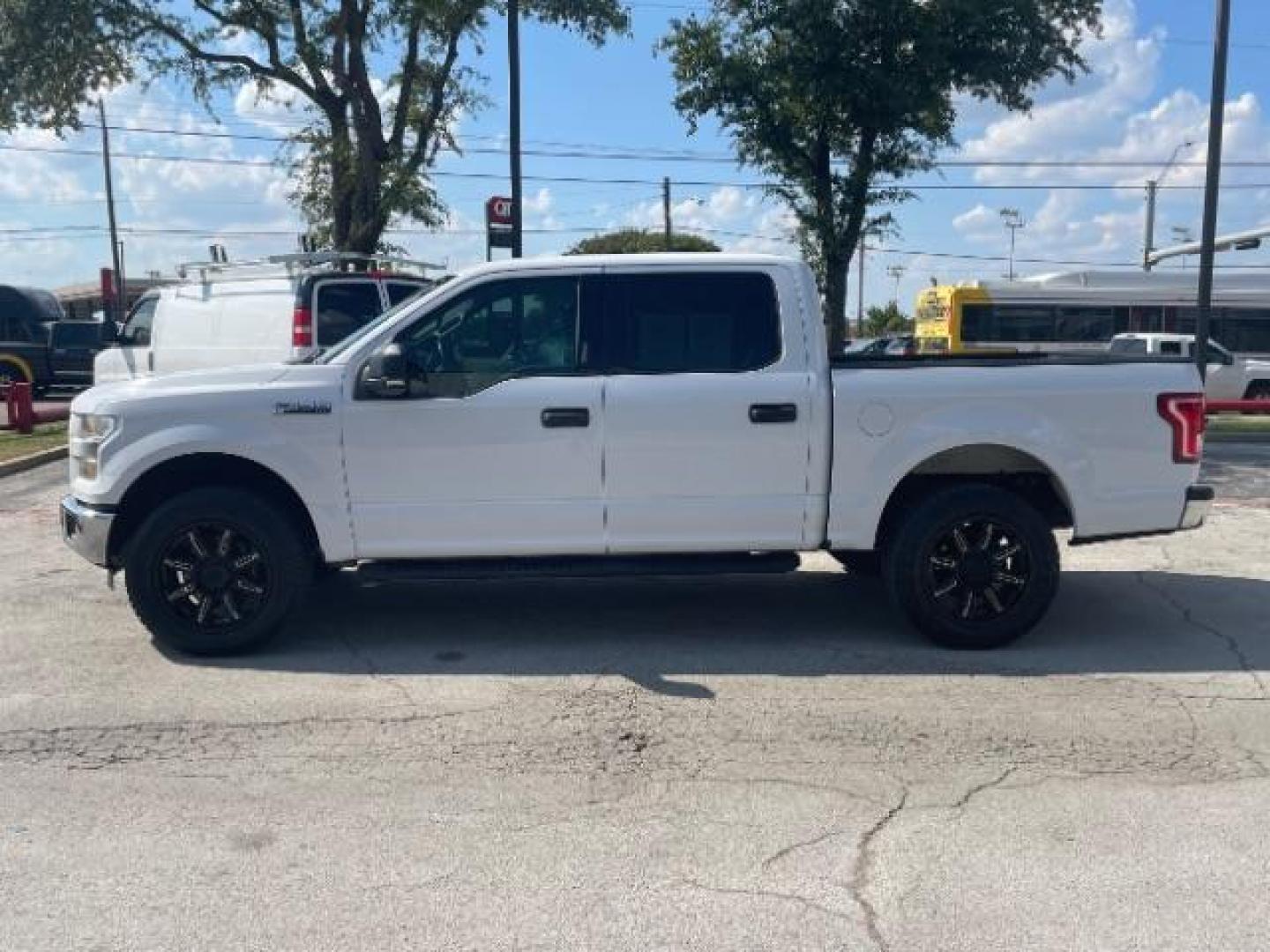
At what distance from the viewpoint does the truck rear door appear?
5777 mm

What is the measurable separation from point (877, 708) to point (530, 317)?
2.60 meters

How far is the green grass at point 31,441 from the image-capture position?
13695 mm

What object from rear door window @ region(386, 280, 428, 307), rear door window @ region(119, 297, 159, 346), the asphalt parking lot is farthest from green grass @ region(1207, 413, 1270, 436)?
rear door window @ region(119, 297, 159, 346)

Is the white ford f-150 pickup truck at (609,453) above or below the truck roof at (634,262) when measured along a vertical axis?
below

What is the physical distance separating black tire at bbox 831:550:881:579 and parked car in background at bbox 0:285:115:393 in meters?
19.0

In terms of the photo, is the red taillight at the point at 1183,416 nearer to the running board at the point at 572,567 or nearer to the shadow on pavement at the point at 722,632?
the shadow on pavement at the point at 722,632

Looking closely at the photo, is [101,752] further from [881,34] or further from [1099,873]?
[881,34]

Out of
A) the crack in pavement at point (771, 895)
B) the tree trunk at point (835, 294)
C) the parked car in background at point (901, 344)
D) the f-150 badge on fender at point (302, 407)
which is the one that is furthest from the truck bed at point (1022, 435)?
the parked car in background at point (901, 344)

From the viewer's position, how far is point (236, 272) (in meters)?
12.8

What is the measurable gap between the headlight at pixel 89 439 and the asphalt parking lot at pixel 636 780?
0.99 meters

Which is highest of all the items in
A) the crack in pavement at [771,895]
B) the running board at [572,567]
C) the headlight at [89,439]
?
the headlight at [89,439]

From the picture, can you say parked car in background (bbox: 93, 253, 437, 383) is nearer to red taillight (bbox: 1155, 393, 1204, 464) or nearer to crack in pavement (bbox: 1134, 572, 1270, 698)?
crack in pavement (bbox: 1134, 572, 1270, 698)

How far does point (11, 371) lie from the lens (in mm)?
22281

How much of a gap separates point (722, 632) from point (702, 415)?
133cm
